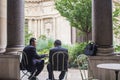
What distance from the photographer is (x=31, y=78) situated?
8.07m

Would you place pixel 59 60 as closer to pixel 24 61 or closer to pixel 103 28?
pixel 24 61

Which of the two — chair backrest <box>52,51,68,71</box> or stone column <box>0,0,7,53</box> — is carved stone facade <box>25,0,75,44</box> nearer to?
stone column <box>0,0,7,53</box>

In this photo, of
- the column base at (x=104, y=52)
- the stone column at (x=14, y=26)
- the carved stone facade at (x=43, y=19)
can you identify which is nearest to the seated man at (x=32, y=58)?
the stone column at (x=14, y=26)

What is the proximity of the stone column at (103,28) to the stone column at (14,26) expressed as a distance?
7.59 feet

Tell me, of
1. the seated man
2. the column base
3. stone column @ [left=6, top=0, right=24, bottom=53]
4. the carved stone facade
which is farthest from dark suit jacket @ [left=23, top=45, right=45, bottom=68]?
the carved stone facade

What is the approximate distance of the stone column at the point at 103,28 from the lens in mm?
7715

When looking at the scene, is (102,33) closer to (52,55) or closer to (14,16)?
(52,55)

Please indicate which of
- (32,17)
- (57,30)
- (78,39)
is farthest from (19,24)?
(32,17)

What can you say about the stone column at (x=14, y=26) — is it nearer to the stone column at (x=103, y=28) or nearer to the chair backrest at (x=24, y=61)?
the chair backrest at (x=24, y=61)

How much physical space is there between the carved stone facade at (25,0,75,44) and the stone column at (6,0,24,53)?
1242 centimetres

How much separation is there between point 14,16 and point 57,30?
13.1 metres

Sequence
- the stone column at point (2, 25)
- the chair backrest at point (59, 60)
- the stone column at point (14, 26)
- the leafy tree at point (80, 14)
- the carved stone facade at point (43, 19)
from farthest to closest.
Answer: the carved stone facade at point (43, 19) < the leafy tree at point (80, 14) < the stone column at point (2, 25) < the stone column at point (14, 26) < the chair backrest at point (59, 60)

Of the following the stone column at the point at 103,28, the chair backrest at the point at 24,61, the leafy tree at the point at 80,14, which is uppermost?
the leafy tree at the point at 80,14

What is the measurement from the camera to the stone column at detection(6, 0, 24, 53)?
8.50 meters
